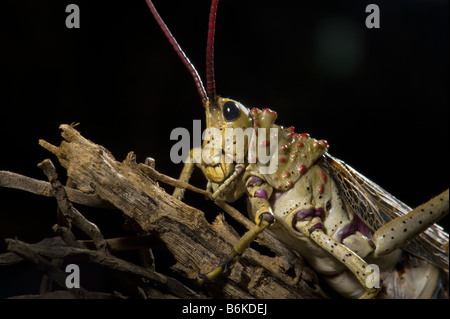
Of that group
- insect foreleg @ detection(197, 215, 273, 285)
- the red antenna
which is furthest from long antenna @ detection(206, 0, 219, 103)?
insect foreleg @ detection(197, 215, 273, 285)

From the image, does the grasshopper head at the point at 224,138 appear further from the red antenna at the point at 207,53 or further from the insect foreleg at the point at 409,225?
the insect foreleg at the point at 409,225

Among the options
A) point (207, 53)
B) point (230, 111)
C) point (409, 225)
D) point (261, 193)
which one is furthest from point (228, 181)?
point (409, 225)

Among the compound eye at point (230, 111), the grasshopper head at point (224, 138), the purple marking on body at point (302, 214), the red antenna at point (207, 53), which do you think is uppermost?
the red antenna at point (207, 53)

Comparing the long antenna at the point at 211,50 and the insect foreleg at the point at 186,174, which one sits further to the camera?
the insect foreleg at the point at 186,174

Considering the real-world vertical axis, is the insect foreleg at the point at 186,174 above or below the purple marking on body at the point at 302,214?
above

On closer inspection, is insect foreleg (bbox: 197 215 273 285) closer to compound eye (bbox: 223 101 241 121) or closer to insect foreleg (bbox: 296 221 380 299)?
insect foreleg (bbox: 296 221 380 299)

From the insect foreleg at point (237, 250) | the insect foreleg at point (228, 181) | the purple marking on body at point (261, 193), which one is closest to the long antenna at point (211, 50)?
the insect foreleg at point (228, 181)

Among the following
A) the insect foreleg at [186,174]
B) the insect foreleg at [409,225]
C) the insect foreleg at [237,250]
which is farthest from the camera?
the insect foreleg at [186,174]

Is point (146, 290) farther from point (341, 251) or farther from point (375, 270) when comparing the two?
point (375, 270)

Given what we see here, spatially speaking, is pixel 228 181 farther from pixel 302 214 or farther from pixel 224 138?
pixel 302 214
